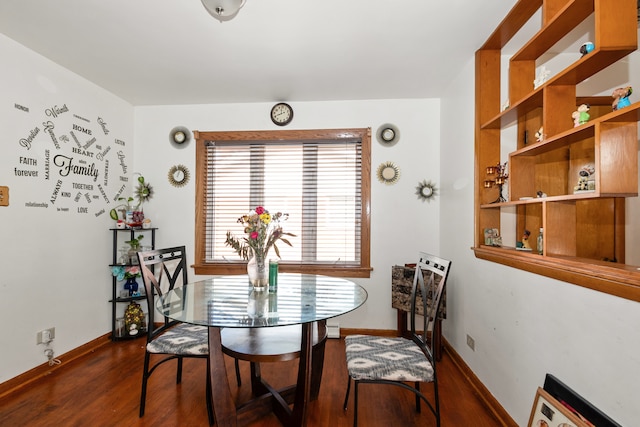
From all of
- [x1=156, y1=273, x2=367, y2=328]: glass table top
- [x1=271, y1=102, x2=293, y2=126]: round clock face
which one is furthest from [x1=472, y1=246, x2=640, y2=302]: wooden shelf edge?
[x1=271, y1=102, x2=293, y2=126]: round clock face

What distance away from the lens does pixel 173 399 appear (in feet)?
6.69

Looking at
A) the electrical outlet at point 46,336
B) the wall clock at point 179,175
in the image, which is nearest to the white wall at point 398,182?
the wall clock at point 179,175

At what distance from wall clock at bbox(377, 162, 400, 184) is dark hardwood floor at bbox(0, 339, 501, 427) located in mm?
1795

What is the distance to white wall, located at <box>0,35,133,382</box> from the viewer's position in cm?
214

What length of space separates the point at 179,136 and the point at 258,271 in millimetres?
2228

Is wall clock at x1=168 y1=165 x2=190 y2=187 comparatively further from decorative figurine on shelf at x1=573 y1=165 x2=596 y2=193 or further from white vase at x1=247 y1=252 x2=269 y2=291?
decorative figurine on shelf at x1=573 y1=165 x2=596 y2=193

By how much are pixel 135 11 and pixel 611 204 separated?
3607 mm

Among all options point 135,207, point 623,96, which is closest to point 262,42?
point 623,96

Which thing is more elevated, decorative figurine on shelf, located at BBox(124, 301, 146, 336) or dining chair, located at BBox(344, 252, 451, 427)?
dining chair, located at BBox(344, 252, 451, 427)

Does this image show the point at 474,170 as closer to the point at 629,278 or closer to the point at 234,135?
the point at 629,278

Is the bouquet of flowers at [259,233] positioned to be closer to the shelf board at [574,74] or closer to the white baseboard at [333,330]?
Answer: the white baseboard at [333,330]

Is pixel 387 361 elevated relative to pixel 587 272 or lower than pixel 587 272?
lower

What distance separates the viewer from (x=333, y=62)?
2422mm

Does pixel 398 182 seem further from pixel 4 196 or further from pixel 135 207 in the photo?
pixel 4 196
